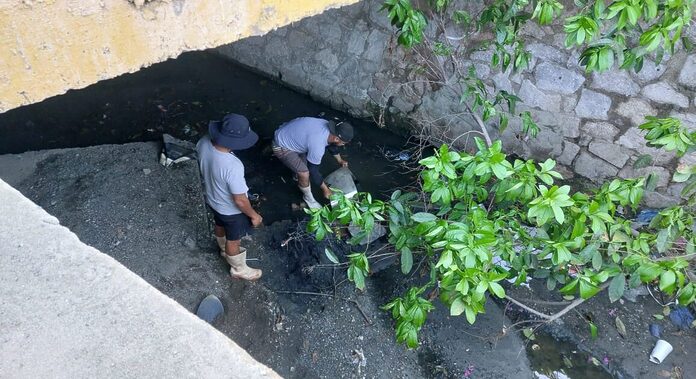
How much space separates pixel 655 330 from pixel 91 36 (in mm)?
4696

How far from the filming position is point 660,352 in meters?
4.17

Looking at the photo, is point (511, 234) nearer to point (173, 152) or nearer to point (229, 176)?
point (229, 176)

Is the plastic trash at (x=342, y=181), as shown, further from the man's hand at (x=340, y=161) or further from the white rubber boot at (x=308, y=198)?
the white rubber boot at (x=308, y=198)

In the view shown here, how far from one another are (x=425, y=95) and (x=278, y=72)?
215 centimetres

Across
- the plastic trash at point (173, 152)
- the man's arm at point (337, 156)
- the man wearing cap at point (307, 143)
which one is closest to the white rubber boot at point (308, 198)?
the man wearing cap at point (307, 143)

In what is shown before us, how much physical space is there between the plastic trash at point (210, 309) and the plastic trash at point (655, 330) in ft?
11.8

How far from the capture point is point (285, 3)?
218cm

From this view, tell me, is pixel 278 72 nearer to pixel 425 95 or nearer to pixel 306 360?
pixel 425 95

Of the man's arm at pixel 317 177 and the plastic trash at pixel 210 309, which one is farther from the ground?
the man's arm at pixel 317 177

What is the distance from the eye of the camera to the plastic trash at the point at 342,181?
5.50 m

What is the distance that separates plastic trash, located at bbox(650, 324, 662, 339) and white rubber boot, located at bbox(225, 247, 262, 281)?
11.2ft

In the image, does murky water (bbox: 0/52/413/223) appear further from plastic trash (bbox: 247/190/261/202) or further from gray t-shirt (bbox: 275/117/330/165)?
gray t-shirt (bbox: 275/117/330/165)

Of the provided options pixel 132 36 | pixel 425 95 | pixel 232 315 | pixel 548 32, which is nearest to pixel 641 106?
pixel 548 32

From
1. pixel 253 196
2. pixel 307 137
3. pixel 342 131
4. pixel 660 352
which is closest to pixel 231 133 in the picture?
A: pixel 307 137
